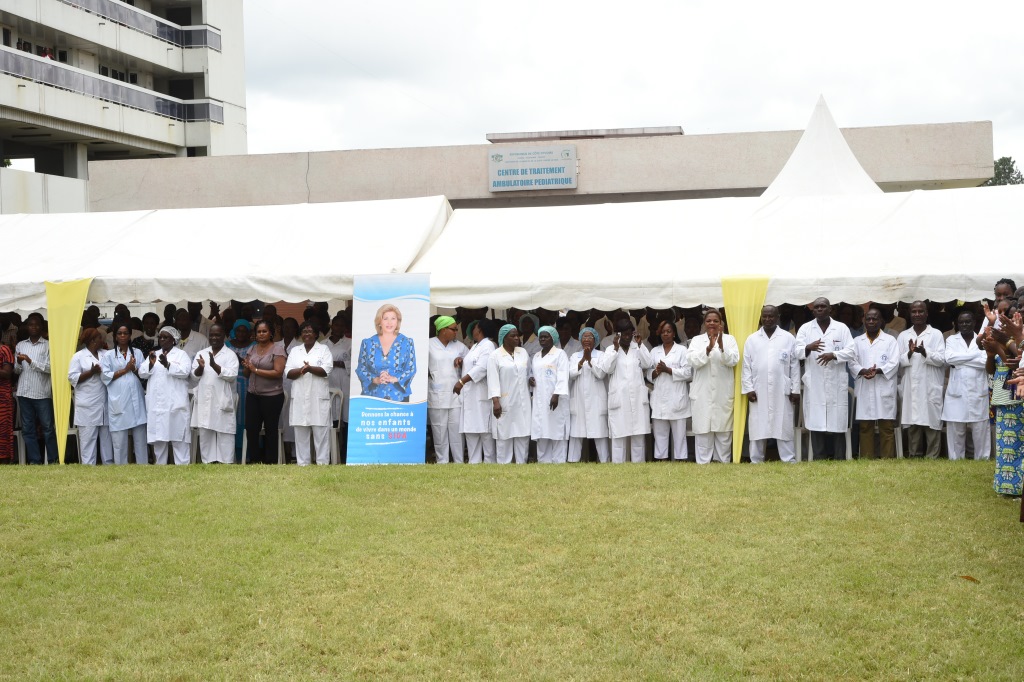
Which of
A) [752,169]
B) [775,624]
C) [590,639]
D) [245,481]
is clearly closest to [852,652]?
[775,624]

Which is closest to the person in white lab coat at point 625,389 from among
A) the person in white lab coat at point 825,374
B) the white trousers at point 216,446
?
the person in white lab coat at point 825,374

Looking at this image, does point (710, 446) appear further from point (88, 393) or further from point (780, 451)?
point (88, 393)

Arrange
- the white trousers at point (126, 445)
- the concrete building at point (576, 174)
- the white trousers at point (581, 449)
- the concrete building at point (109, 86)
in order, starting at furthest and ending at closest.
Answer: the concrete building at point (109, 86) < the concrete building at point (576, 174) < the white trousers at point (126, 445) < the white trousers at point (581, 449)

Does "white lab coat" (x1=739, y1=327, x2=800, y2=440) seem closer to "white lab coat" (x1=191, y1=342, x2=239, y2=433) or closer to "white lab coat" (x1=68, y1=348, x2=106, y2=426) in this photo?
→ "white lab coat" (x1=191, y1=342, x2=239, y2=433)

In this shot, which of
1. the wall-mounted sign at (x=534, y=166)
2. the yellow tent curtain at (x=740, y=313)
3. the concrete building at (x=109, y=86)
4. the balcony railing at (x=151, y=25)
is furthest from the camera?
the balcony railing at (x=151, y=25)

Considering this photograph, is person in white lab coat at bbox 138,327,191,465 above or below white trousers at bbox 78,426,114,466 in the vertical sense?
above

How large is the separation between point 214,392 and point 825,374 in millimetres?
6387

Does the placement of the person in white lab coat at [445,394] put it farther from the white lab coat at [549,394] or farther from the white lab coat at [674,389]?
the white lab coat at [674,389]

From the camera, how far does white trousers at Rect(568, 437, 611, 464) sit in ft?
36.5

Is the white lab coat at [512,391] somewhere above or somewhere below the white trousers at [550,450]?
above

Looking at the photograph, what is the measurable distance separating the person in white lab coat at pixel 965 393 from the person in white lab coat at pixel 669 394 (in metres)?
2.51

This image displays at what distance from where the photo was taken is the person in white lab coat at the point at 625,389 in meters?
10.9

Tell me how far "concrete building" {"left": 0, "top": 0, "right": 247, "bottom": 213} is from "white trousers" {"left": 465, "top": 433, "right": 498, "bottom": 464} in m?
→ 21.8

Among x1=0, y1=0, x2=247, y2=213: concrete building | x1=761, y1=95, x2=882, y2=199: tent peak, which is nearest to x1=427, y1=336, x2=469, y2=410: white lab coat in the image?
x1=761, y1=95, x2=882, y2=199: tent peak
